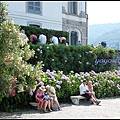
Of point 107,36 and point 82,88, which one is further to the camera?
point 107,36

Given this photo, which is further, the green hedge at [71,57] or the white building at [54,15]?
the white building at [54,15]

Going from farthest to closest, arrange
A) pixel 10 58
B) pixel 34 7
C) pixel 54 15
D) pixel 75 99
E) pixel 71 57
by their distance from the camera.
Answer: pixel 54 15 < pixel 34 7 < pixel 71 57 < pixel 75 99 < pixel 10 58

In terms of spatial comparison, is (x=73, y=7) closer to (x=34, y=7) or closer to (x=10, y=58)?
(x=34, y=7)

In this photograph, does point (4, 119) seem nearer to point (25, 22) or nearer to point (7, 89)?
point (7, 89)

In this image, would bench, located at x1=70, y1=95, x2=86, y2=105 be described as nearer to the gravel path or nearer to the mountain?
the gravel path

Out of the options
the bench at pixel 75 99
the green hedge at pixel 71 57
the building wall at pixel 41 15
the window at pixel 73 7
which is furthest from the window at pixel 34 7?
the bench at pixel 75 99

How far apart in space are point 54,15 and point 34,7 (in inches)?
107

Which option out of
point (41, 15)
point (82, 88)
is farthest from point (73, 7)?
point (82, 88)

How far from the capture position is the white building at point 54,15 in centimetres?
2208

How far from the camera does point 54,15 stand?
83.0ft

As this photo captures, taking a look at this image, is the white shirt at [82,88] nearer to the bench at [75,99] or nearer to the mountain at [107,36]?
the bench at [75,99]

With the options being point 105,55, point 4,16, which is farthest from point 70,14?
point 4,16

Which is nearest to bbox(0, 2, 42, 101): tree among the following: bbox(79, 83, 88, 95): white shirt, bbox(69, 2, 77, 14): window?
bbox(79, 83, 88, 95): white shirt

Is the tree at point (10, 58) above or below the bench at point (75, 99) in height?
above
